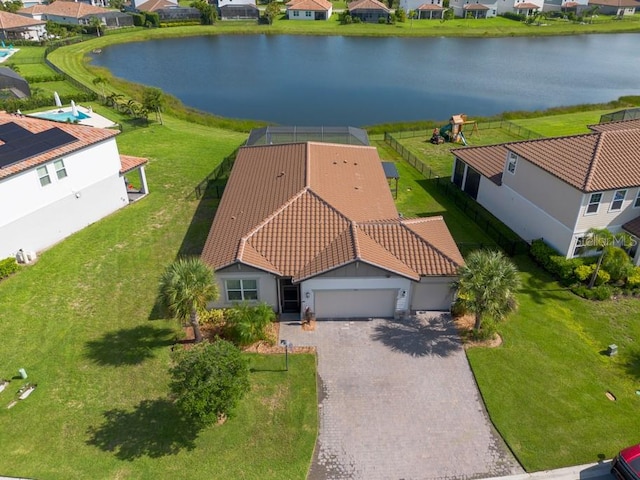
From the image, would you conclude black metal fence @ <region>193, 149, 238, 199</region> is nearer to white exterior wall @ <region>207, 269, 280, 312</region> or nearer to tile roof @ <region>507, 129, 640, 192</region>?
white exterior wall @ <region>207, 269, 280, 312</region>

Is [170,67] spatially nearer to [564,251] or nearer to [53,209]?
[53,209]

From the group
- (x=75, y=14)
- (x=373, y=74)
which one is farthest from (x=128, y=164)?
(x=75, y=14)

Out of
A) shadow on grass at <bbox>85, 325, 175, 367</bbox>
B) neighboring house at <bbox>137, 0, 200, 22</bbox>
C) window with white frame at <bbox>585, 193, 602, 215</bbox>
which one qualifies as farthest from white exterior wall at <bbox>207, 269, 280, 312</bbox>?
neighboring house at <bbox>137, 0, 200, 22</bbox>

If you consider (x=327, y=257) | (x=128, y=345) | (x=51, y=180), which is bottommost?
(x=128, y=345)

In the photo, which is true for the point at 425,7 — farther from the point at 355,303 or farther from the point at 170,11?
the point at 355,303

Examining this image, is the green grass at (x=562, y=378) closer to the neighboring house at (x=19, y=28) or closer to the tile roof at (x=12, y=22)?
the neighboring house at (x=19, y=28)

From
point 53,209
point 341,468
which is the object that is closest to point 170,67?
point 53,209

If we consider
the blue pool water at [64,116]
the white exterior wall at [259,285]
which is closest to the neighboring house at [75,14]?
the blue pool water at [64,116]
